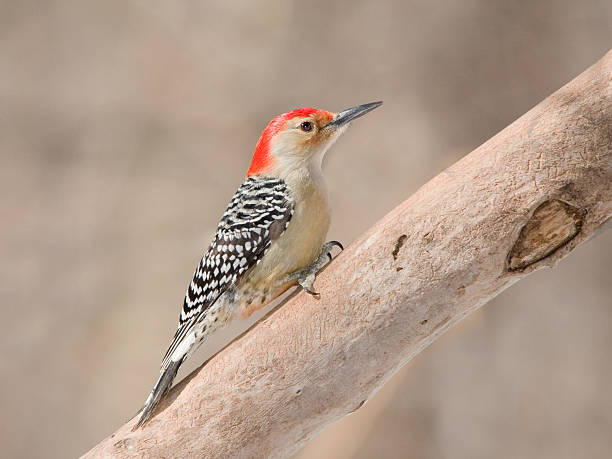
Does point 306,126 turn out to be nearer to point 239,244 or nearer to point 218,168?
point 239,244

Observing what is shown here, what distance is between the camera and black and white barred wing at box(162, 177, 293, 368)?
2.22 m

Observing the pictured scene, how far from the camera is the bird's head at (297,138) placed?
7.69 ft

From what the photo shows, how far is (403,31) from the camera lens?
4074 millimetres

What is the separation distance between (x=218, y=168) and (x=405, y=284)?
2402 mm

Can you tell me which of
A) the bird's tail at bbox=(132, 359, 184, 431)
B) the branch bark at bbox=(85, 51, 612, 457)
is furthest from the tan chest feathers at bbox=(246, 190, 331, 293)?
the bird's tail at bbox=(132, 359, 184, 431)

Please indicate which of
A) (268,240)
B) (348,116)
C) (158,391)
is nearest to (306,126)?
(348,116)

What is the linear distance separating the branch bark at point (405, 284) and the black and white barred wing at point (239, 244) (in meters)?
0.20

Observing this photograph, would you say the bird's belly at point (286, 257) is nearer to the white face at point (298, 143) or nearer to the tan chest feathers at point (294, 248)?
the tan chest feathers at point (294, 248)

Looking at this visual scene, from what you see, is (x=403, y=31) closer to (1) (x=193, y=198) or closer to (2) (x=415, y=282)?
(1) (x=193, y=198)

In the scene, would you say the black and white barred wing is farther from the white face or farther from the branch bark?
the branch bark

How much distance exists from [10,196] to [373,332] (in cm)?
308

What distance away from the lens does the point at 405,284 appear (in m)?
1.96

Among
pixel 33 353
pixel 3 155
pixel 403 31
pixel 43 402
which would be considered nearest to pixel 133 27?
pixel 3 155

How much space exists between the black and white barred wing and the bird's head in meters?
0.08
